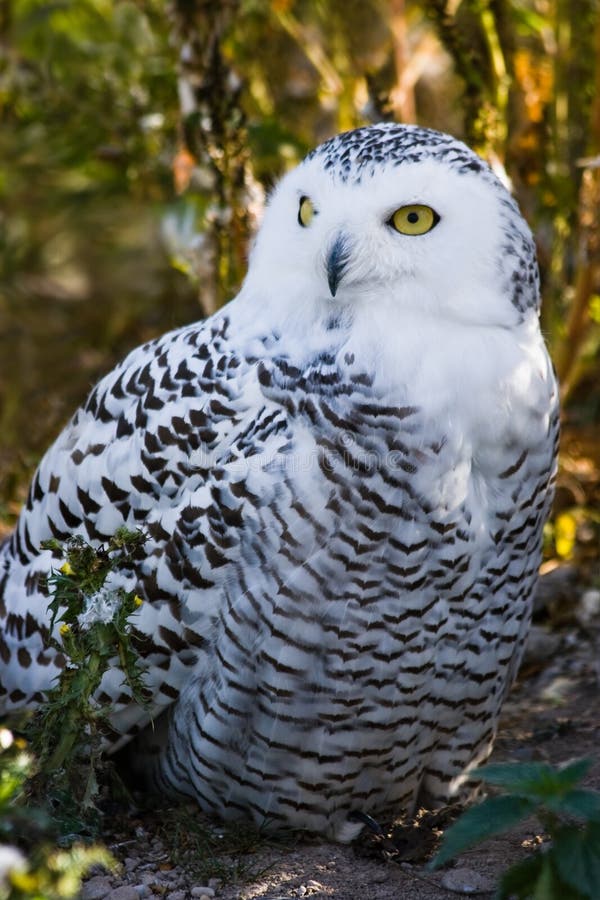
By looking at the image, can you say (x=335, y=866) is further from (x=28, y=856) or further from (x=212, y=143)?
(x=212, y=143)

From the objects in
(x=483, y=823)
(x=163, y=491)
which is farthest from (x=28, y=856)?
(x=163, y=491)

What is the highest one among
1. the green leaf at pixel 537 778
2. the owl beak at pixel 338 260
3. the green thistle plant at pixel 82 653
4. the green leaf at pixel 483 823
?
the owl beak at pixel 338 260

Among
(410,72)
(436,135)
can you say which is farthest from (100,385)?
(410,72)

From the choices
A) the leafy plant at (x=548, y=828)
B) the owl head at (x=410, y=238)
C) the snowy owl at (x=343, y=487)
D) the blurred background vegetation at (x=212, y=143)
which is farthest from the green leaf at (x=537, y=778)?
the blurred background vegetation at (x=212, y=143)

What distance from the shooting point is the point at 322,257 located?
99.8 inches

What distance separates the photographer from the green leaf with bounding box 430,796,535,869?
203 cm

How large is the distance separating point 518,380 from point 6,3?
391 cm

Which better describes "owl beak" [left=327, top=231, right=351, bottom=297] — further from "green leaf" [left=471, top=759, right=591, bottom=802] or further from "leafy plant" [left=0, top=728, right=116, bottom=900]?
"leafy plant" [left=0, top=728, right=116, bottom=900]

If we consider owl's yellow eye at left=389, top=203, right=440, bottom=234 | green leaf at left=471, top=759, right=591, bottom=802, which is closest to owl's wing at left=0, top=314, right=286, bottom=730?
owl's yellow eye at left=389, top=203, right=440, bottom=234

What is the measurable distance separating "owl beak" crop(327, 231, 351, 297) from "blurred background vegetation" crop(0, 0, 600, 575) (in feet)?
3.74

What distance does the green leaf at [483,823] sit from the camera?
6.66 feet

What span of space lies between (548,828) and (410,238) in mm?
1244

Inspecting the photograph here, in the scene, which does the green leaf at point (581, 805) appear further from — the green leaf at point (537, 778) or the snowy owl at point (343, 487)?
the snowy owl at point (343, 487)

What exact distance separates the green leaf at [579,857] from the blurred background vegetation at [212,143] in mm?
1962
